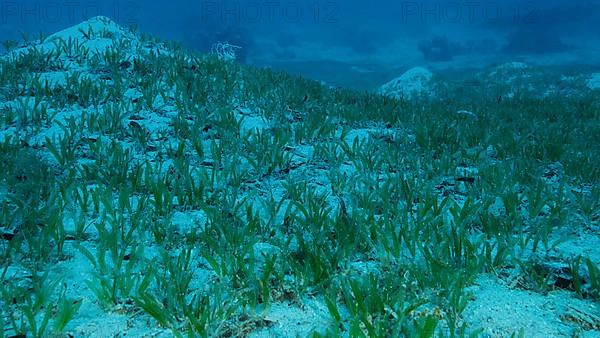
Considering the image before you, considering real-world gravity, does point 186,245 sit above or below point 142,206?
below

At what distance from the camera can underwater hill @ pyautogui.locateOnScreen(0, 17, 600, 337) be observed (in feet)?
6.78

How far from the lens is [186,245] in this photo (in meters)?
2.81

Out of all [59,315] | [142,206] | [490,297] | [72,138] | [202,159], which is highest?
[72,138]

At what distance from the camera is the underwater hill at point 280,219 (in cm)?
207

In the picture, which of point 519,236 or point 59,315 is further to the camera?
point 519,236

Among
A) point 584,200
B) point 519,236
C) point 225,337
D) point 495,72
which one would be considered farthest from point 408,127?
point 495,72

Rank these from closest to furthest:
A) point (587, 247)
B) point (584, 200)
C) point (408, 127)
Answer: point (587, 247)
point (584, 200)
point (408, 127)

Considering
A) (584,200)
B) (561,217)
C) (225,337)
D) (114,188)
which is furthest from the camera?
(114,188)

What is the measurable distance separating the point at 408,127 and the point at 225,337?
4.92 metres

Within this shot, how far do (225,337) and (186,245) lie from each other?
3.29 feet

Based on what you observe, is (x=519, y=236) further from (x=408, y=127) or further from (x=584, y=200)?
(x=408, y=127)

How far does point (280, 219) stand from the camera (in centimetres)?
326

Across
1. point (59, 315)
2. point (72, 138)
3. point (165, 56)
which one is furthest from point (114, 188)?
point (165, 56)

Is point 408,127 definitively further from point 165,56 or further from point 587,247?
point 165,56
